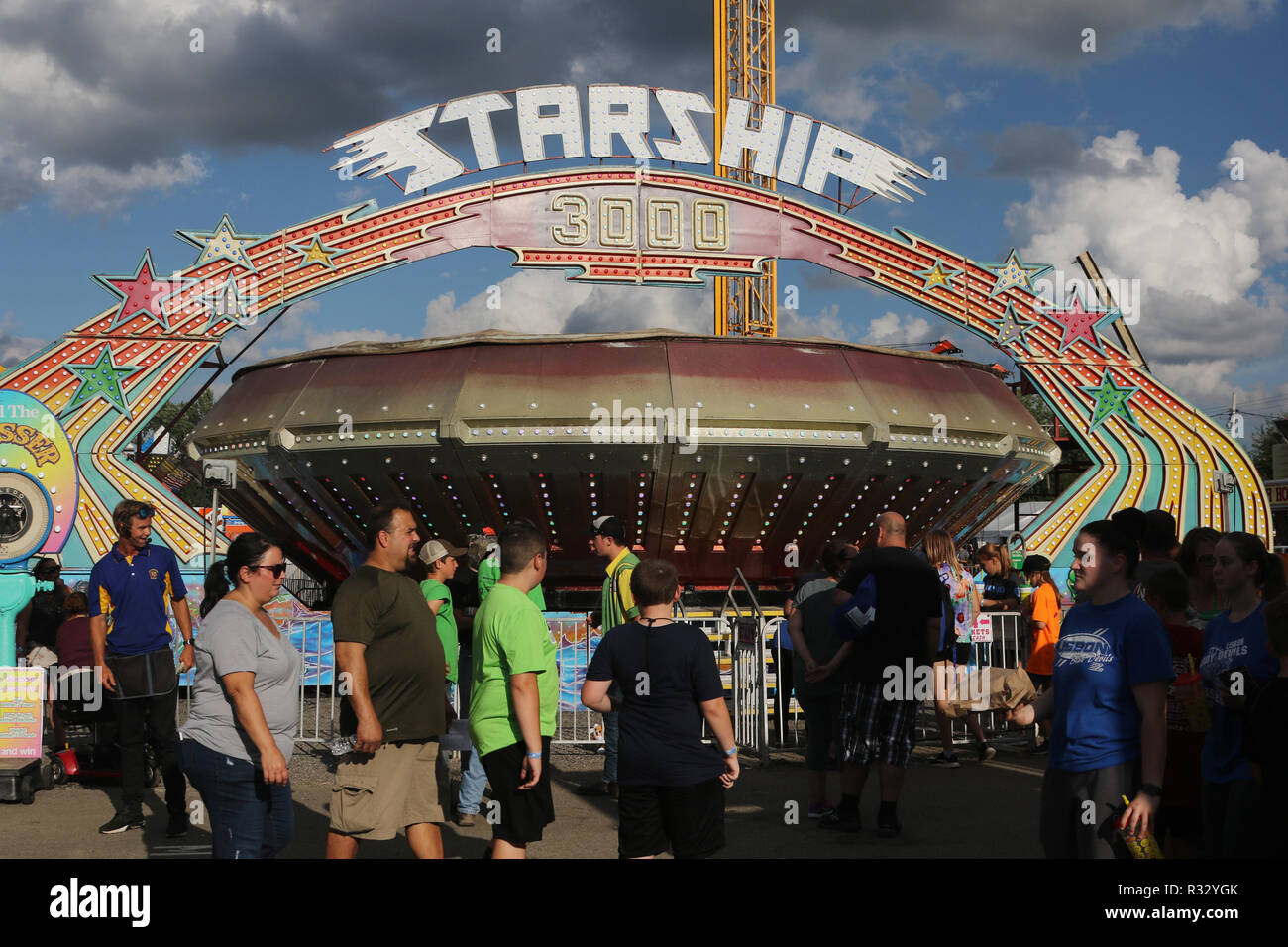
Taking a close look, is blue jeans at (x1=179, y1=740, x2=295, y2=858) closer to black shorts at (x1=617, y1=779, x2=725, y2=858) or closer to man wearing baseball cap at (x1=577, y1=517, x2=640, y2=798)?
black shorts at (x1=617, y1=779, x2=725, y2=858)

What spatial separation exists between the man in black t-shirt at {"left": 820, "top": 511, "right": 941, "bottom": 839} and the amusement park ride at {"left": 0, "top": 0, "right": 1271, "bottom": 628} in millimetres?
4618

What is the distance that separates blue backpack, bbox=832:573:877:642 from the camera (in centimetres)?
605

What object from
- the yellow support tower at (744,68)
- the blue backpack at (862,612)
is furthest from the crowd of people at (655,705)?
the yellow support tower at (744,68)

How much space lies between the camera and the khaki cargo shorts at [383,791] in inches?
168

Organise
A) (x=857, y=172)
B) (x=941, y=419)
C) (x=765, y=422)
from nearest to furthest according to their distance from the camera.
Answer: (x=765, y=422), (x=941, y=419), (x=857, y=172)

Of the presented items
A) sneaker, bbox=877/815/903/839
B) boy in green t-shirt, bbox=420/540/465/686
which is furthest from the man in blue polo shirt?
sneaker, bbox=877/815/903/839

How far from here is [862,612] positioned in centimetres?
605

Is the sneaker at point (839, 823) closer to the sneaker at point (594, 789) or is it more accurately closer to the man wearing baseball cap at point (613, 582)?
the man wearing baseball cap at point (613, 582)

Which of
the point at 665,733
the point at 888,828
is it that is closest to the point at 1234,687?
the point at 665,733

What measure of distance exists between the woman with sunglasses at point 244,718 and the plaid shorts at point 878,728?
3.08m

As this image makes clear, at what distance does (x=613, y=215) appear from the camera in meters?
19.3
